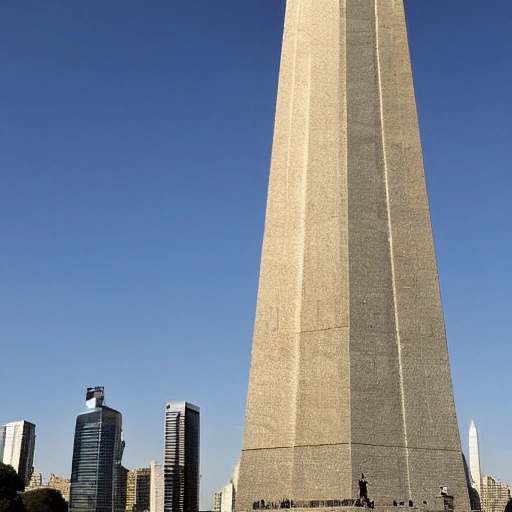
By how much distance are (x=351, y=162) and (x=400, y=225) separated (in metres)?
2.08

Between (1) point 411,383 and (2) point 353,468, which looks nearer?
(2) point 353,468

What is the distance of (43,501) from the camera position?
1412 inches

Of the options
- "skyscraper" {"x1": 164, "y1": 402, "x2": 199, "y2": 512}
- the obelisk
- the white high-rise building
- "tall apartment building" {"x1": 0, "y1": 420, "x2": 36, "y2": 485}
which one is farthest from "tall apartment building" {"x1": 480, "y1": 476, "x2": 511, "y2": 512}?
"tall apartment building" {"x1": 0, "y1": 420, "x2": 36, "y2": 485}

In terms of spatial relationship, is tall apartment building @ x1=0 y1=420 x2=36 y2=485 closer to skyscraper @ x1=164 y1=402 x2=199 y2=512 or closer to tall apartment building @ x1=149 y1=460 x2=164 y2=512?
tall apartment building @ x1=149 y1=460 x2=164 y2=512

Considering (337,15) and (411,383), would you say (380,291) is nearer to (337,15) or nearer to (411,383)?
(411,383)

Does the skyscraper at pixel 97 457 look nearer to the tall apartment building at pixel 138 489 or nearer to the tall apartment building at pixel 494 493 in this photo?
the tall apartment building at pixel 138 489

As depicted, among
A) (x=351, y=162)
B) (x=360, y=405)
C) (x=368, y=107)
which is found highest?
(x=368, y=107)

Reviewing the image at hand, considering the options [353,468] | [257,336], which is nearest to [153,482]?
[257,336]

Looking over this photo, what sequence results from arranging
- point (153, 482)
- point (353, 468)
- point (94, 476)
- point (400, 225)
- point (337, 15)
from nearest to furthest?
point (353, 468), point (400, 225), point (337, 15), point (153, 482), point (94, 476)

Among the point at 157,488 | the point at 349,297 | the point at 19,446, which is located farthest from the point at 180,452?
the point at 19,446

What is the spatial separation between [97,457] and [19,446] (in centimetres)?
1860

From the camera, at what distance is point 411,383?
19328 millimetres

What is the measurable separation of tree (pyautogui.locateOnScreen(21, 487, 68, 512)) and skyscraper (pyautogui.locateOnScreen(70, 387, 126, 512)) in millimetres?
6835

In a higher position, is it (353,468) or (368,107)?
(368,107)
